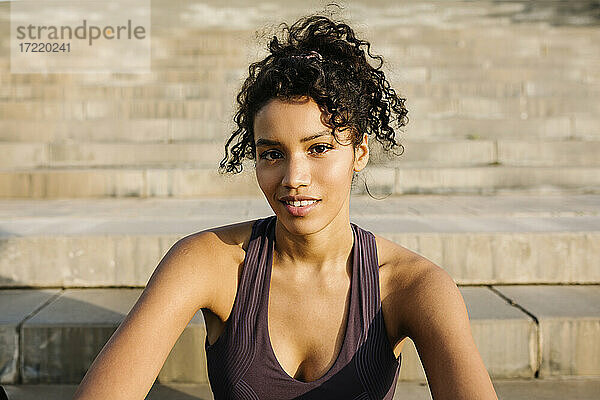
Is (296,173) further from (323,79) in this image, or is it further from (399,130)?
(399,130)

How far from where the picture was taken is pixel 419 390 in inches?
93.7

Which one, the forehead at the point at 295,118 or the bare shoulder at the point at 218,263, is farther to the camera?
the bare shoulder at the point at 218,263

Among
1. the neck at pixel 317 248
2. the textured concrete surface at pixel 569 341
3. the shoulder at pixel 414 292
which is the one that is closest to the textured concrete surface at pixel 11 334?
the neck at pixel 317 248

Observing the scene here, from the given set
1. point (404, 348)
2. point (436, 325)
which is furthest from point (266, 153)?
point (404, 348)

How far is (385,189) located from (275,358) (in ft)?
11.6

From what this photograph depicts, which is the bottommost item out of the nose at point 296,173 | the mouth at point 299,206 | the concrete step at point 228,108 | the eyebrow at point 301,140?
the mouth at point 299,206

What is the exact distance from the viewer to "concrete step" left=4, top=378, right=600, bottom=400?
2.31m

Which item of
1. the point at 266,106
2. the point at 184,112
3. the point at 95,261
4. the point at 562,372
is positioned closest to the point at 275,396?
the point at 266,106

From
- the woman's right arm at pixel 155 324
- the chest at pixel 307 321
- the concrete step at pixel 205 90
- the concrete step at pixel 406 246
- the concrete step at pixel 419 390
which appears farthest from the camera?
the concrete step at pixel 205 90

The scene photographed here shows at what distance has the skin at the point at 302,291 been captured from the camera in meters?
1.47

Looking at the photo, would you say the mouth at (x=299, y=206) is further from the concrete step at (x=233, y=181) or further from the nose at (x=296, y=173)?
the concrete step at (x=233, y=181)

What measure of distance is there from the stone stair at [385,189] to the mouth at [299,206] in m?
1.09

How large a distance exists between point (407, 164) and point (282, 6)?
A: 7.17m

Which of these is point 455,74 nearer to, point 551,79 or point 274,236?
point 551,79
